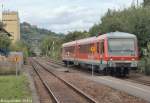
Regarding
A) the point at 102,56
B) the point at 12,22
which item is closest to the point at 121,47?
the point at 102,56

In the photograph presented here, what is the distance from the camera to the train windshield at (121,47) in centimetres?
3862

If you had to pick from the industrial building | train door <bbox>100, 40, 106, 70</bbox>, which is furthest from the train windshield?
the industrial building

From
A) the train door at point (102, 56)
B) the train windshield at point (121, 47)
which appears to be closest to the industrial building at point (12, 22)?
the train door at point (102, 56)

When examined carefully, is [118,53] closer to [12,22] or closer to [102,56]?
[102,56]

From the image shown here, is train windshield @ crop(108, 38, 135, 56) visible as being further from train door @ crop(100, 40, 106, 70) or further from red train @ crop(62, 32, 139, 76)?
train door @ crop(100, 40, 106, 70)

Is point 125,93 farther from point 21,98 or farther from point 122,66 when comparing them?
point 122,66

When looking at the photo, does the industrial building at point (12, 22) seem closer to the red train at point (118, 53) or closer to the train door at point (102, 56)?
the train door at point (102, 56)

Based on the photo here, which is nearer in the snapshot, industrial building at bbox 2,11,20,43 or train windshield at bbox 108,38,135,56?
train windshield at bbox 108,38,135,56

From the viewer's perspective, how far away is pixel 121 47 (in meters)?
38.7

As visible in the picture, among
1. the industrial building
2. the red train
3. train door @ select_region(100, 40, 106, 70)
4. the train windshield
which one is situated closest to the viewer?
the red train

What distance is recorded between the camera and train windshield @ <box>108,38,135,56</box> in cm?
3862

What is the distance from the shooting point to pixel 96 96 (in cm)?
2331

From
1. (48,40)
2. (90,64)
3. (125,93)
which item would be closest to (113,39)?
(90,64)

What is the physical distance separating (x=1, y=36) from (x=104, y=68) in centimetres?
1715
